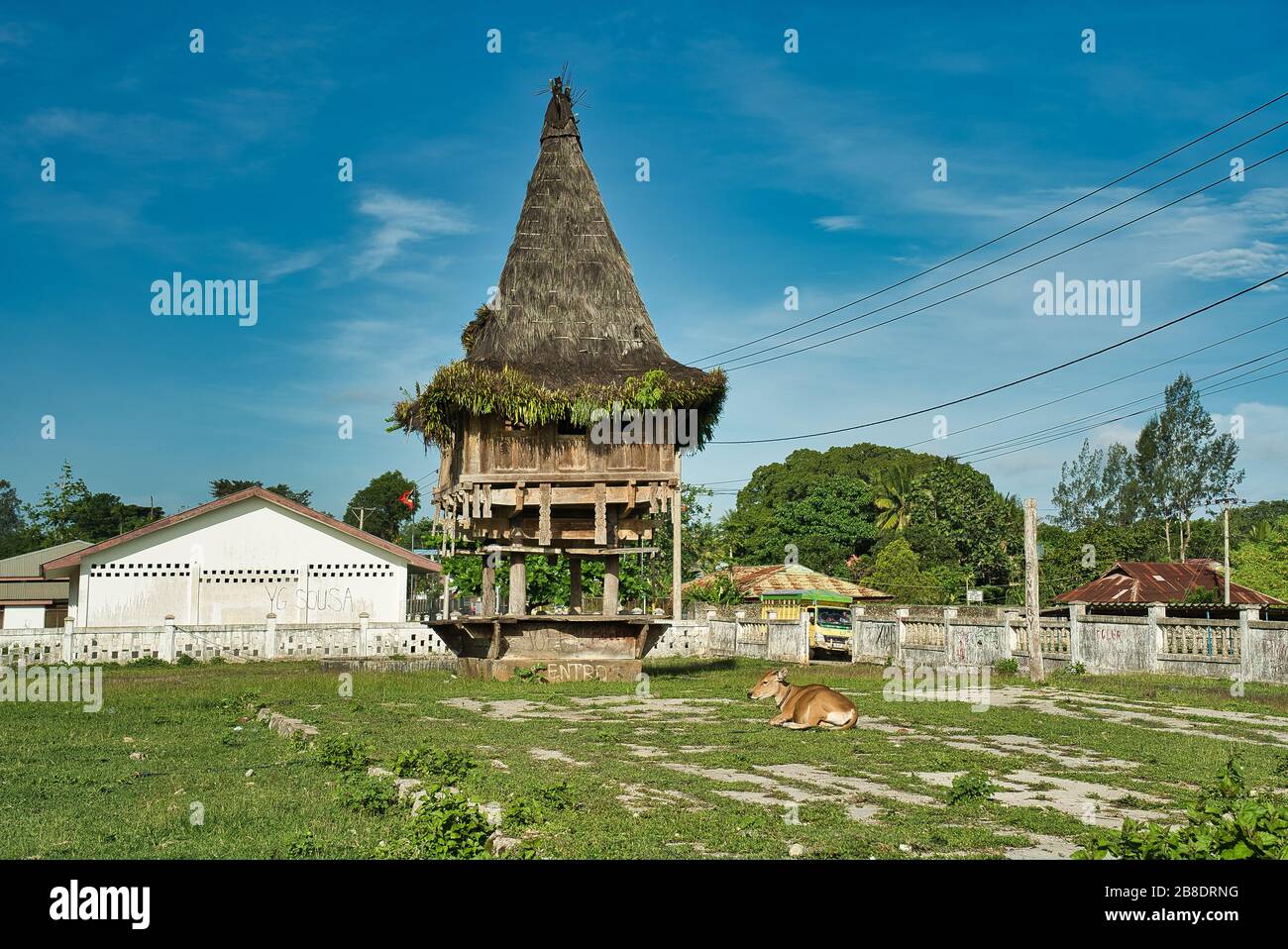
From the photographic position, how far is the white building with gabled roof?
118ft

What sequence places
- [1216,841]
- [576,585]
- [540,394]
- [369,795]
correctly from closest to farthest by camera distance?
[1216,841] → [369,795] → [540,394] → [576,585]

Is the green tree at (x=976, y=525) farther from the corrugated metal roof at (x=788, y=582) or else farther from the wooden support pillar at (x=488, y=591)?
the wooden support pillar at (x=488, y=591)

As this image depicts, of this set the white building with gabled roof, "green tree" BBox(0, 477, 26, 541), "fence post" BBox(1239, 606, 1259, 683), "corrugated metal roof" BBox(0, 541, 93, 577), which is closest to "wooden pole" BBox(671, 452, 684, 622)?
"fence post" BBox(1239, 606, 1259, 683)

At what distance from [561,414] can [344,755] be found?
11408 mm

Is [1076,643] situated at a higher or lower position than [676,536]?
lower

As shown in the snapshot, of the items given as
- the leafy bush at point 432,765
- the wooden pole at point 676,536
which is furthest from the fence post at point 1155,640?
the leafy bush at point 432,765

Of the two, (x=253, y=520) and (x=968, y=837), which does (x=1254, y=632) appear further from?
(x=253, y=520)

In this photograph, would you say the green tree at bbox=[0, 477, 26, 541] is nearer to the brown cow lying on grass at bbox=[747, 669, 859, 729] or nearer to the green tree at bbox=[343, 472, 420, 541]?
the green tree at bbox=[343, 472, 420, 541]

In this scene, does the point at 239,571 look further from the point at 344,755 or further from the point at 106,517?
the point at 106,517

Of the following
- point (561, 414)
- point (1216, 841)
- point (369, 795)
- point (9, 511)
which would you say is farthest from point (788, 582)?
point (9, 511)

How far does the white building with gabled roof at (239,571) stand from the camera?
3591 centimetres

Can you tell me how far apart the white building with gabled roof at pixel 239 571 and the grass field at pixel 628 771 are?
18.8 metres

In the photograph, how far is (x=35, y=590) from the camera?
56.4 m

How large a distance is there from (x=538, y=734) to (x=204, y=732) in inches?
156
